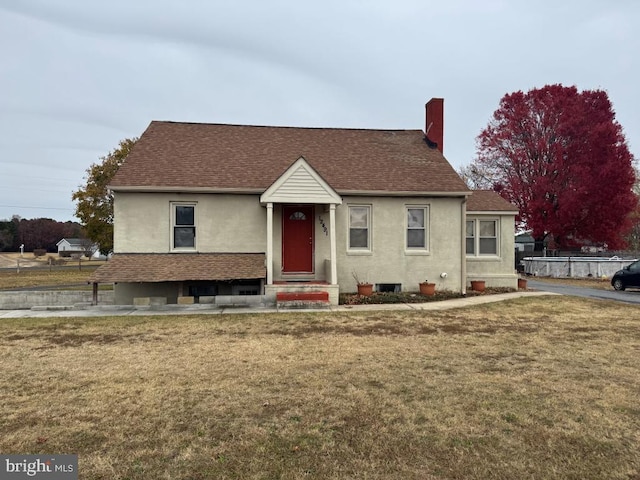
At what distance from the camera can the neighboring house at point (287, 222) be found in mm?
12914

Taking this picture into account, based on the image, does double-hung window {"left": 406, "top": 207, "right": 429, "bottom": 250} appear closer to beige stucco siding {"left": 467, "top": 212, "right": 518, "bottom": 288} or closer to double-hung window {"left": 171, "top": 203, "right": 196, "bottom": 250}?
beige stucco siding {"left": 467, "top": 212, "right": 518, "bottom": 288}

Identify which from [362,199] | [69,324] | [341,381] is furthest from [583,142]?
[69,324]

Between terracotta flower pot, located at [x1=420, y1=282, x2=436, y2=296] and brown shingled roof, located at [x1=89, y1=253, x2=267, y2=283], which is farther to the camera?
terracotta flower pot, located at [x1=420, y1=282, x2=436, y2=296]

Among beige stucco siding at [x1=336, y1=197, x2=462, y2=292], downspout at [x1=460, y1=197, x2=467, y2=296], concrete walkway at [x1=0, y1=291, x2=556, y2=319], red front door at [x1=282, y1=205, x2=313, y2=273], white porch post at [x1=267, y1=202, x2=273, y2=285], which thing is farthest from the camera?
downspout at [x1=460, y1=197, x2=467, y2=296]

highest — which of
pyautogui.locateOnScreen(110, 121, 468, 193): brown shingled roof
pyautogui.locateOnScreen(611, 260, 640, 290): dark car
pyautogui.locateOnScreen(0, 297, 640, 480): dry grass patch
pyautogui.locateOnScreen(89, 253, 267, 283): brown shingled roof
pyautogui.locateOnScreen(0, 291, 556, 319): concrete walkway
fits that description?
pyautogui.locateOnScreen(110, 121, 468, 193): brown shingled roof

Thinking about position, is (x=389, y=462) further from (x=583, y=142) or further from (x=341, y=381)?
(x=583, y=142)

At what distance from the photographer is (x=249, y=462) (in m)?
3.47

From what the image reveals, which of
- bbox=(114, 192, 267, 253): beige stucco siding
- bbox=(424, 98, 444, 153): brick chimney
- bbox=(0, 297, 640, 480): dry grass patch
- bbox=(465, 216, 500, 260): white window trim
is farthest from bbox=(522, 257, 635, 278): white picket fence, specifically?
bbox=(114, 192, 267, 253): beige stucco siding

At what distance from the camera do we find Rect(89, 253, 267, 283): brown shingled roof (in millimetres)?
12250

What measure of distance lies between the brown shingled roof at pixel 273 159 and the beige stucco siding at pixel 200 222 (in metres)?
0.56

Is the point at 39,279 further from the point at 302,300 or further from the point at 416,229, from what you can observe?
the point at 416,229

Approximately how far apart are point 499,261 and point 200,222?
478 inches

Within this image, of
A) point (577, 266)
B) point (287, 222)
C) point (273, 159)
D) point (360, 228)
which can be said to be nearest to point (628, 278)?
point (577, 266)

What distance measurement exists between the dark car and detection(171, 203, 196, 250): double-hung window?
18.5 m
